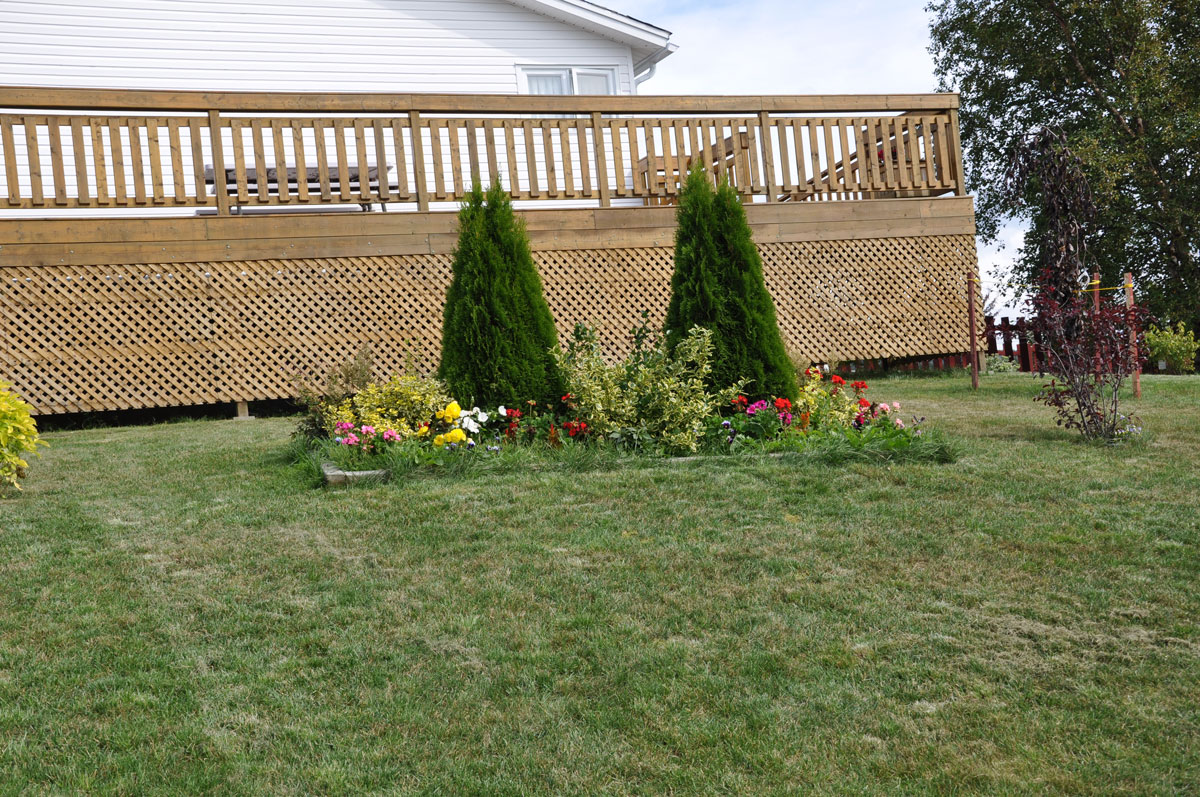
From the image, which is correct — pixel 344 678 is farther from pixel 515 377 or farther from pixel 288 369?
pixel 288 369

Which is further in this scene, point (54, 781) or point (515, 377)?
point (515, 377)

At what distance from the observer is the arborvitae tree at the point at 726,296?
7227 mm

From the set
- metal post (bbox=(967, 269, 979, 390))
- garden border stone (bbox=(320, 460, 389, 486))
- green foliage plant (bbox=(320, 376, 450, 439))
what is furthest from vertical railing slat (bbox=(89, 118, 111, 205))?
metal post (bbox=(967, 269, 979, 390))

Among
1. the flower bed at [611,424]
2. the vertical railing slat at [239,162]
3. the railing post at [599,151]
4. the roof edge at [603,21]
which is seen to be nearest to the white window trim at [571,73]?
the roof edge at [603,21]

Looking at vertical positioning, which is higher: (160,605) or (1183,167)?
(1183,167)

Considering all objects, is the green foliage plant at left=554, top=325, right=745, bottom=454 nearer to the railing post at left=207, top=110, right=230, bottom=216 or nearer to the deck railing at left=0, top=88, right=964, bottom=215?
the deck railing at left=0, top=88, right=964, bottom=215

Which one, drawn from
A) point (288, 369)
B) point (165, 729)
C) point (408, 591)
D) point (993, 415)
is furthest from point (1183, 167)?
point (165, 729)

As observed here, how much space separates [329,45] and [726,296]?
921cm

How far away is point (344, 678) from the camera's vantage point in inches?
131

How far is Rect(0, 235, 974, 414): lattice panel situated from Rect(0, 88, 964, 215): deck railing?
72cm

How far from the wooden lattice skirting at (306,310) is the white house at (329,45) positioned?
4.50 metres

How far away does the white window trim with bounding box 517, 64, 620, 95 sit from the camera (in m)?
14.8

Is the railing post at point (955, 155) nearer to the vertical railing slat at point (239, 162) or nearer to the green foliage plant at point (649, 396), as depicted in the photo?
the green foliage plant at point (649, 396)

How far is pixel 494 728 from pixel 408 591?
4.06 feet
